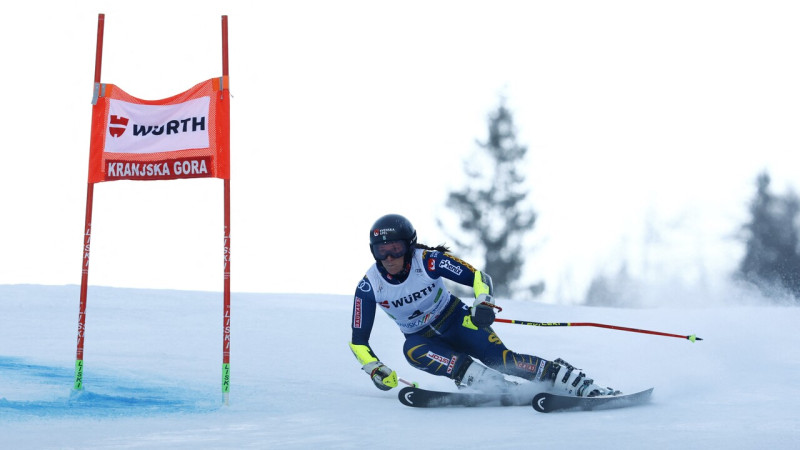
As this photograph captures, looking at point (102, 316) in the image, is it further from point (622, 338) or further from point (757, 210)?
point (757, 210)

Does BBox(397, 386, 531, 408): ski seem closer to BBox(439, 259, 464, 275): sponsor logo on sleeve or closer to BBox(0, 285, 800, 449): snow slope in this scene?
BBox(0, 285, 800, 449): snow slope

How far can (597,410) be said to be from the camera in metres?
6.07

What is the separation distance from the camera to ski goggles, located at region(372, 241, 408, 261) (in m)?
6.65

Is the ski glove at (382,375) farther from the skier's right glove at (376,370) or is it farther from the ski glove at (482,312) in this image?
the ski glove at (482,312)

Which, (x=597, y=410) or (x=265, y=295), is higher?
(x=265, y=295)

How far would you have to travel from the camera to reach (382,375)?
6.56 metres

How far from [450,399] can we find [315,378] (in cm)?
272

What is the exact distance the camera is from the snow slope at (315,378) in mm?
4922

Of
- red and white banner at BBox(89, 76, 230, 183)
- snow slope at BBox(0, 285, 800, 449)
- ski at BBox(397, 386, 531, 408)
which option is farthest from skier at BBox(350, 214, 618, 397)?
red and white banner at BBox(89, 76, 230, 183)

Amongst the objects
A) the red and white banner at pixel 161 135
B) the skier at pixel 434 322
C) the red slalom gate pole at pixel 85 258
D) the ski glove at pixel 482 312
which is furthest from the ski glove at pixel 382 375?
the red slalom gate pole at pixel 85 258

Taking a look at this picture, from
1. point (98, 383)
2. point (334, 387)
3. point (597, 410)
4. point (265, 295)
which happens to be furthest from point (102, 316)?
point (597, 410)

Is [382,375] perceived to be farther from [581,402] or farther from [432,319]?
[581,402]

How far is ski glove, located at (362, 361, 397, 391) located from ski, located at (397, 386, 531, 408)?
0.11m

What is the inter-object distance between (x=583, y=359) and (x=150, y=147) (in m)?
5.77
